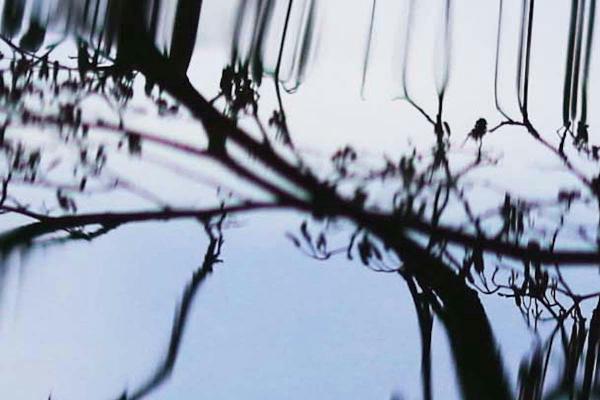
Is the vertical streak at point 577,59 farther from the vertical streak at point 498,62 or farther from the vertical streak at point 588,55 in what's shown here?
the vertical streak at point 498,62

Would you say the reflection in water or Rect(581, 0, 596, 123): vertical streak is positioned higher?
Rect(581, 0, 596, 123): vertical streak

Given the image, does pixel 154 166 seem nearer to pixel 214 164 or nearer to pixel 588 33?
pixel 214 164

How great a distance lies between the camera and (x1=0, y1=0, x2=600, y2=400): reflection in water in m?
1.02

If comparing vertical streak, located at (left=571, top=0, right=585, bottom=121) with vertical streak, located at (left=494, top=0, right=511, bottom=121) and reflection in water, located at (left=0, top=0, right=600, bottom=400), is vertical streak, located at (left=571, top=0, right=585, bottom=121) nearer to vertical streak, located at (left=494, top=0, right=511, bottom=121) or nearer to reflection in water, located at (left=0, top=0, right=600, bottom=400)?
reflection in water, located at (left=0, top=0, right=600, bottom=400)

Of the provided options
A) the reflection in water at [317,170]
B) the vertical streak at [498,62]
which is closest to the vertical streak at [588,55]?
the reflection in water at [317,170]

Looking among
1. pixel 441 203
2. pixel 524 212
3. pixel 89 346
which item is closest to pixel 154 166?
pixel 89 346

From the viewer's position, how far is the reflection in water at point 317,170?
1.02 metres

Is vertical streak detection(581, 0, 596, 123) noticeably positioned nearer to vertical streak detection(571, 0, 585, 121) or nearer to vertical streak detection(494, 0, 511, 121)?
vertical streak detection(571, 0, 585, 121)

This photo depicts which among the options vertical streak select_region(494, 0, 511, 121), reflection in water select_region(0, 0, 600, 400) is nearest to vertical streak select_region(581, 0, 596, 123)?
reflection in water select_region(0, 0, 600, 400)

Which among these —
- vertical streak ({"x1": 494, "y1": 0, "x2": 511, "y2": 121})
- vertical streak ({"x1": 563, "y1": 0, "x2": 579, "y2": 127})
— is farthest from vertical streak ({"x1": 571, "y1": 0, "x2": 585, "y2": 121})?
vertical streak ({"x1": 494, "y1": 0, "x2": 511, "y2": 121})

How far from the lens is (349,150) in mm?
1047

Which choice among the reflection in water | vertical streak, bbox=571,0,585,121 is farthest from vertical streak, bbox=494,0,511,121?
vertical streak, bbox=571,0,585,121

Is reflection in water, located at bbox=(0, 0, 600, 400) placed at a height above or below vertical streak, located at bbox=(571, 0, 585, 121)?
below

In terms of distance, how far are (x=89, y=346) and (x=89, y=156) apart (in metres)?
0.28
